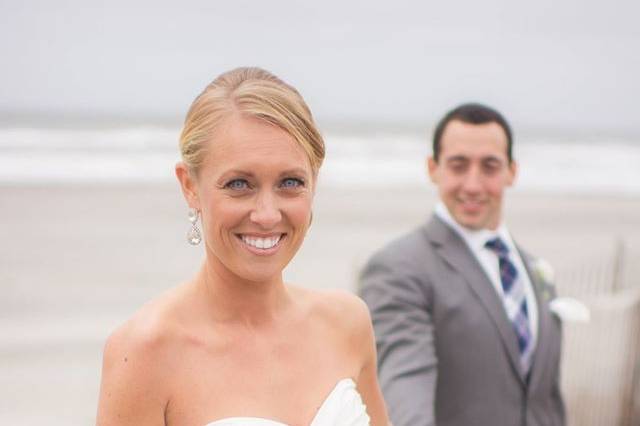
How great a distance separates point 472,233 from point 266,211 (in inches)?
90.1

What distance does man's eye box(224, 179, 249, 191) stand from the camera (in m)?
2.17

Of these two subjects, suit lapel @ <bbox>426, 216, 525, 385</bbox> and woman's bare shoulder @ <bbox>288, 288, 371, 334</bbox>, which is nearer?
woman's bare shoulder @ <bbox>288, 288, 371, 334</bbox>

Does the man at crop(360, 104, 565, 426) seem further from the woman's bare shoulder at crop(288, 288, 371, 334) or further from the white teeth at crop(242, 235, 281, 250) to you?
the white teeth at crop(242, 235, 281, 250)

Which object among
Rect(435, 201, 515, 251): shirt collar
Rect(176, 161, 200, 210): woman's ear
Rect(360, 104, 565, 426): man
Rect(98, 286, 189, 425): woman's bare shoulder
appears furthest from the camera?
Rect(435, 201, 515, 251): shirt collar

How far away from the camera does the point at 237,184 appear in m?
2.18

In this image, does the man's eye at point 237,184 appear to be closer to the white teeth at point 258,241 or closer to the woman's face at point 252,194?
the woman's face at point 252,194

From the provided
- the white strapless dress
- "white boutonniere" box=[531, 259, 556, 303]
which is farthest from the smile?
"white boutonniere" box=[531, 259, 556, 303]

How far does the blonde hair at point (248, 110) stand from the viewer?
7.12 ft

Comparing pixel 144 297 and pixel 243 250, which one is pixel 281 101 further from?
pixel 144 297

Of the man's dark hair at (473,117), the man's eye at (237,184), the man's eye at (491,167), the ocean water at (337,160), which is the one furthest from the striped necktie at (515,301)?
the ocean water at (337,160)

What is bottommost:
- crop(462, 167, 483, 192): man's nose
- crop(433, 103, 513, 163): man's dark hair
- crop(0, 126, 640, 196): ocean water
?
crop(462, 167, 483, 192): man's nose

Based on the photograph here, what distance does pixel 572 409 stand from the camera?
252 inches

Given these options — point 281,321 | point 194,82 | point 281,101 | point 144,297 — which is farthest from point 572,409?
point 194,82

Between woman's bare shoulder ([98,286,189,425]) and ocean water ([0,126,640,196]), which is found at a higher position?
ocean water ([0,126,640,196])
